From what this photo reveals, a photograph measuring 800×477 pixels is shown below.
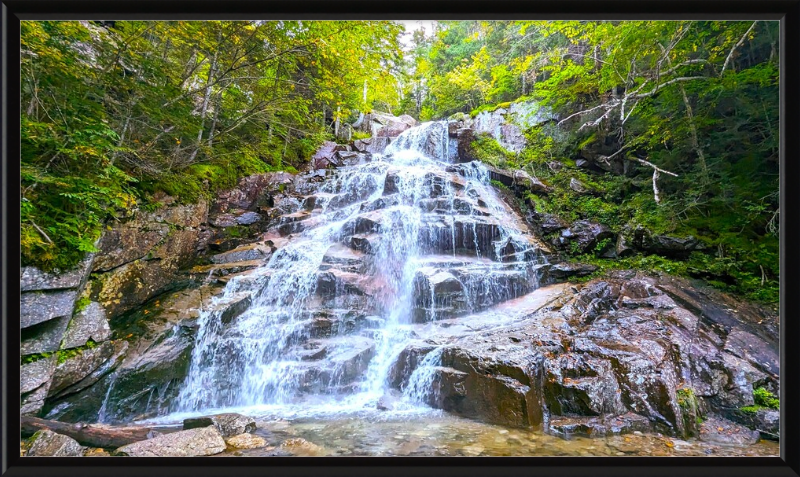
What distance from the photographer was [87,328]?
13.8ft

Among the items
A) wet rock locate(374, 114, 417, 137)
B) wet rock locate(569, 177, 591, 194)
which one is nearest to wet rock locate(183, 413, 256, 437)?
wet rock locate(569, 177, 591, 194)

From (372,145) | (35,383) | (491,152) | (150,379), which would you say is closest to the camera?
(35,383)

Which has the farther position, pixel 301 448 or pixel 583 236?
pixel 583 236

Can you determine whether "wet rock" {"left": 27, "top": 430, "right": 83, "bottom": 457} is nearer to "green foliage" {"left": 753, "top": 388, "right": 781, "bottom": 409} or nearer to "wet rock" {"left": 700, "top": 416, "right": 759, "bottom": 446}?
"wet rock" {"left": 700, "top": 416, "right": 759, "bottom": 446}

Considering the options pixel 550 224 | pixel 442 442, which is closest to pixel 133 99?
pixel 442 442

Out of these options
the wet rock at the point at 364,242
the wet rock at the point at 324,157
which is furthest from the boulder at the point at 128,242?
the wet rock at the point at 324,157

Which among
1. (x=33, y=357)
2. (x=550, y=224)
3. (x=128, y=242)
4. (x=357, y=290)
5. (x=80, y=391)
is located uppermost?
(x=550, y=224)

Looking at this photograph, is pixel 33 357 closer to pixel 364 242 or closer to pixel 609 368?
pixel 364 242

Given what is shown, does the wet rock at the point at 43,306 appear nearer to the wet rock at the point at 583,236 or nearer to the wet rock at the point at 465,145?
the wet rock at the point at 583,236

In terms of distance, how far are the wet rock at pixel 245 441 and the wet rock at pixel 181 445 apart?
0.38 ft

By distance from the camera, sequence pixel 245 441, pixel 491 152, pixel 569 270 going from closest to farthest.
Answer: pixel 245 441, pixel 569 270, pixel 491 152

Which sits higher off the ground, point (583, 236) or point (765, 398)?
point (583, 236)

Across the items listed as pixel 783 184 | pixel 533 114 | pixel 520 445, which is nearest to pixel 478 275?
pixel 520 445
